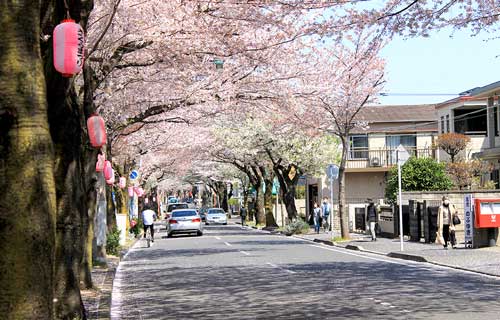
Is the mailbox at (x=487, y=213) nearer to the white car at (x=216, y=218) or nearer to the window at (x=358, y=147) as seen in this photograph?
the window at (x=358, y=147)

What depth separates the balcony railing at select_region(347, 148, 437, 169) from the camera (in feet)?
188

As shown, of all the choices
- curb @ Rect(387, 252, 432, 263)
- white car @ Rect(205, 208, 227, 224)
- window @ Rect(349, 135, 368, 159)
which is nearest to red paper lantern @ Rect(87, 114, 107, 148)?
curb @ Rect(387, 252, 432, 263)

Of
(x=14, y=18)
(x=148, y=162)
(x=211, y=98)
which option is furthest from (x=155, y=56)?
(x=148, y=162)

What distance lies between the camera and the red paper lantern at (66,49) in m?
9.09

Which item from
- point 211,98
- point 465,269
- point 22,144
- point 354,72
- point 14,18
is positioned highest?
point 354,72

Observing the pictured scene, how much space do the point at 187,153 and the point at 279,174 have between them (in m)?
9.03

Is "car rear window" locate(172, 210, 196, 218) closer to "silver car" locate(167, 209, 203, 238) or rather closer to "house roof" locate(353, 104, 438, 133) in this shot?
"silver car" locate(167, 209, 203, 238)

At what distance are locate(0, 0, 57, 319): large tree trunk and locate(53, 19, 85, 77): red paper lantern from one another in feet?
9.28

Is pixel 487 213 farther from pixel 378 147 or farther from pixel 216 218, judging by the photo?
pixel 216 218

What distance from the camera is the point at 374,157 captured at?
57.7 m

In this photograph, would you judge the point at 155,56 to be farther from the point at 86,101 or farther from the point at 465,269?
the point at 465,269

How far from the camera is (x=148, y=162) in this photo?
2079 inches

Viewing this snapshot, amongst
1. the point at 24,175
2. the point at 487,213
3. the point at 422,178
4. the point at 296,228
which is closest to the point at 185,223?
the point at 296,228

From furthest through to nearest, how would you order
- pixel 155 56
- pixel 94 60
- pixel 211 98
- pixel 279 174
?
1. pixel 279 174
2. pixel 211 98
3. pixel 155 56
4. pixel 94 60
